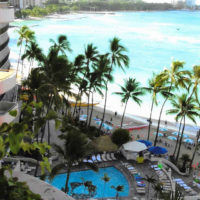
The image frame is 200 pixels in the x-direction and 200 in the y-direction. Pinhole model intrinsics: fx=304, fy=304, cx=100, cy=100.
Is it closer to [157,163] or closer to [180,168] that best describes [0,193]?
[157,163]

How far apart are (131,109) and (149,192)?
108ft

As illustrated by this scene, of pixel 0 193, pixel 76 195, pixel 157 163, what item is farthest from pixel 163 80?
pixel 0 193

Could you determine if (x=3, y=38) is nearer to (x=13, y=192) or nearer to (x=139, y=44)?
(x=13, y=192)

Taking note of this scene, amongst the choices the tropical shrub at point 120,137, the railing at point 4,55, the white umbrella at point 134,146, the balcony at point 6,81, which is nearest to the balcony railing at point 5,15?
the balcony at point 6,81

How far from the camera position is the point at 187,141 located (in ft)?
116

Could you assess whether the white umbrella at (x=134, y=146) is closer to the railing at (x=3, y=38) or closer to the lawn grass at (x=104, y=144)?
the lawn grass at (x=104, y=144)

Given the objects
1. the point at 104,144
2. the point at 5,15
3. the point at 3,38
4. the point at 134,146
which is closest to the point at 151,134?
the point at 134,146

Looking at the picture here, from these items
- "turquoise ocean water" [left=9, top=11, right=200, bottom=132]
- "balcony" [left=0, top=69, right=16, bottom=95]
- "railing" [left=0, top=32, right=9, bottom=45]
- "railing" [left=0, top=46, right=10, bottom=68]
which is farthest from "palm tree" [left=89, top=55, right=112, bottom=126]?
"turquoise ocean water" [left=9, top=11, right=200, bottom=132]

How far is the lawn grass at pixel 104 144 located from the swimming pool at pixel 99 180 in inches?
107

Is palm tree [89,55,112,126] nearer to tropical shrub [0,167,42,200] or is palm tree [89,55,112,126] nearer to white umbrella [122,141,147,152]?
white umbrella [122,141,147,152]

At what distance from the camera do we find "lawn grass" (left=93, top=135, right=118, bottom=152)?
92.7ft

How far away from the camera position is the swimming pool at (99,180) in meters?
22.4

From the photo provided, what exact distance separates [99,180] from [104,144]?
17.1ft

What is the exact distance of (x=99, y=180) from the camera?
24125 millimetres
